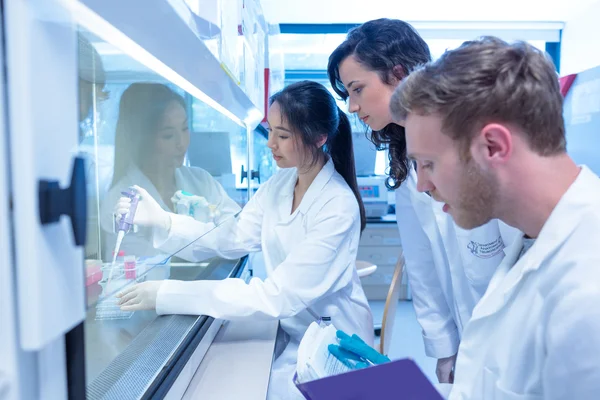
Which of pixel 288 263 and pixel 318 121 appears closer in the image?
pixel 288 263

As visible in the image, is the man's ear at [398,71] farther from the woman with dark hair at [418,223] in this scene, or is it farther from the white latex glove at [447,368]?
the white latex glove at [447,368]

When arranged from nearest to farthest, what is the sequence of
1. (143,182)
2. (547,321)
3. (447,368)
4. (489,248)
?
(547,321)
(143,182)
(489,248)
(447,368)

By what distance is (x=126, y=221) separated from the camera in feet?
3.19

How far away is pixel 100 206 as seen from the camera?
2.75 ft

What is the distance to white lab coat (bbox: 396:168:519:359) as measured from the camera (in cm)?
123

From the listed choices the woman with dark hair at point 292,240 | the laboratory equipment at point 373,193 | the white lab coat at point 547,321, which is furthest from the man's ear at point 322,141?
the laboratory equipment at point 373,193

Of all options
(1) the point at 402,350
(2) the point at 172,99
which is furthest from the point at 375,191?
(2) the point at 172,99

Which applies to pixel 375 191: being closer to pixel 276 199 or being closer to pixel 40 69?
pixel 276 199

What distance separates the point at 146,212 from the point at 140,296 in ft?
0.75

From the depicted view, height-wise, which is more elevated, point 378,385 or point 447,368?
point 378,385

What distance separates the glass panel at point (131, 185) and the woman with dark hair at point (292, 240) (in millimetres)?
44

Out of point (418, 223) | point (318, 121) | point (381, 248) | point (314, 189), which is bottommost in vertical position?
point (381, 248)

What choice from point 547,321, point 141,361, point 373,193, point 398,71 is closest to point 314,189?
point 398,71

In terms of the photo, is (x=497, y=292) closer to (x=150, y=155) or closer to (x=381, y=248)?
(x=150, y=155)
